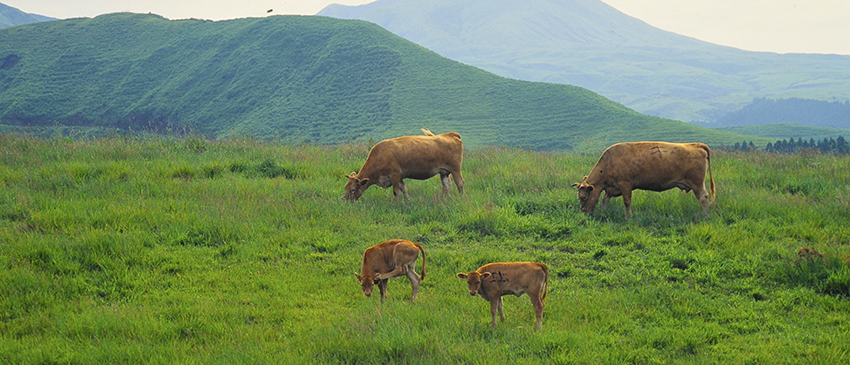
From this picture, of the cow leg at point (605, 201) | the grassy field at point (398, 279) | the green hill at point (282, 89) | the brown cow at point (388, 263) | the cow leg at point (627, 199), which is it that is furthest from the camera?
the green hill at point (282, 89)

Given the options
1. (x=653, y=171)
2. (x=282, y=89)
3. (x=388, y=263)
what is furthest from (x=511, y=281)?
(x=282, y=89)

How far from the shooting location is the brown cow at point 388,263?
6.15 metres

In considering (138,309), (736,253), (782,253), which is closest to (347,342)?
(138,309)

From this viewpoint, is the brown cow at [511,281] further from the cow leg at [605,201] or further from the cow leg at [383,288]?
the cow leg at [605,201]

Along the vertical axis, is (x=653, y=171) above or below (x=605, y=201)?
above

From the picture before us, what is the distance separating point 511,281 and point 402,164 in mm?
6274

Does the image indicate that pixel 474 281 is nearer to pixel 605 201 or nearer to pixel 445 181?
pixel 605 201

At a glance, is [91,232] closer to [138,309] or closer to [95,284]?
[95,284]

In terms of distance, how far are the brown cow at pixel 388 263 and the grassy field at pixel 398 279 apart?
10.7 inches

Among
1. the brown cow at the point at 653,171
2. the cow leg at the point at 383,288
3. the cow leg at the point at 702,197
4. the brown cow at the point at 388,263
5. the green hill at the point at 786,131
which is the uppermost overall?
the brown cow at the point at 653,171

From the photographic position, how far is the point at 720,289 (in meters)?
6.95

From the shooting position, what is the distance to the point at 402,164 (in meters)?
11.5

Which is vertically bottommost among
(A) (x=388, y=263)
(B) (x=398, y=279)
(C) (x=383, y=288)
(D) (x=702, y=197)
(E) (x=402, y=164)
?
(B) (x=398, y=279)

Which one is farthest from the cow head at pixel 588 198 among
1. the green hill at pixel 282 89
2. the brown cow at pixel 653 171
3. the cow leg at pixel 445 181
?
the green hill at pixel 282 89
